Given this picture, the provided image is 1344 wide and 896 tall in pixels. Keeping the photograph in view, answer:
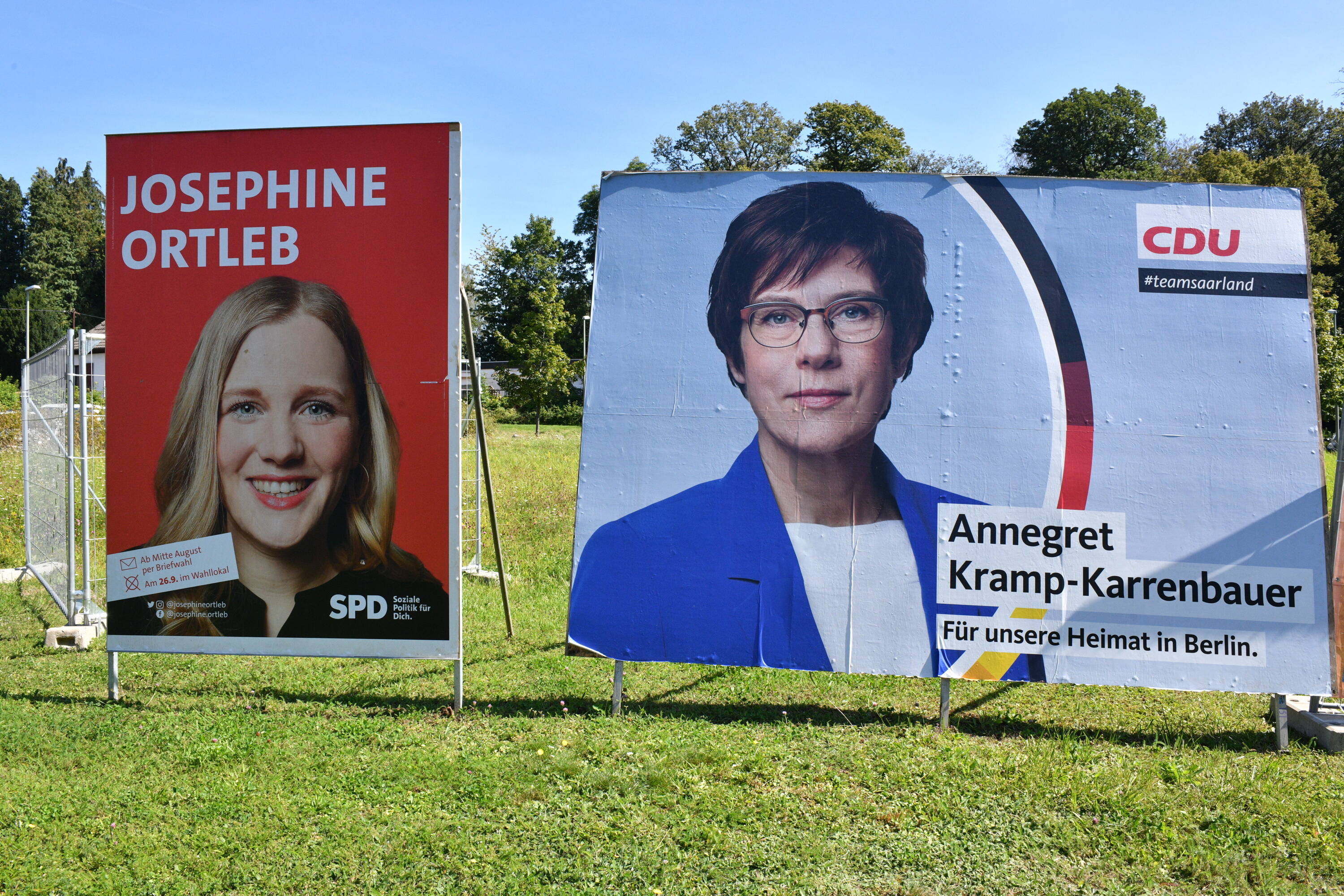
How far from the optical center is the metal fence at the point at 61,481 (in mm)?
7996

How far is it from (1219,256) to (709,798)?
4.41m

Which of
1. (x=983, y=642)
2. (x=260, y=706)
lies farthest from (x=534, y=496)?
(x=983, y=642)

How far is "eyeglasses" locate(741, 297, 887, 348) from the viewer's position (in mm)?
5500

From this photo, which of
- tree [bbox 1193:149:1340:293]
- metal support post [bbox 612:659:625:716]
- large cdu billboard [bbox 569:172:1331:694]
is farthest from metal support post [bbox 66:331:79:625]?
tree [bbox 1193:149:1340:293]

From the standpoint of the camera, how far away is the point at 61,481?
8.89 m

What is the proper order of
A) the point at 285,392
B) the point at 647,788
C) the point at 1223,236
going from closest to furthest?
the point at 647,788 → the point at 1223,236 → the point at 285,392

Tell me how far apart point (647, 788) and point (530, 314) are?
29.2 meters

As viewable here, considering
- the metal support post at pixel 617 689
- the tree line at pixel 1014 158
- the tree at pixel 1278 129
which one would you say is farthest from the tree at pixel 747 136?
the metal support post at pixel 617 689

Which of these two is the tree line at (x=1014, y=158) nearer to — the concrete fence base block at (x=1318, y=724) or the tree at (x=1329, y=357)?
the tree at (x=1329, y=357)

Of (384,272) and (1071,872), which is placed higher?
(384,272)

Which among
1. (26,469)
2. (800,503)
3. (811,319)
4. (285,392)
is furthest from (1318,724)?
(26,469)

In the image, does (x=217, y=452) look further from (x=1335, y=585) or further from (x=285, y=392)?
(x=1335, y=585)

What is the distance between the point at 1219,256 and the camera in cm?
536

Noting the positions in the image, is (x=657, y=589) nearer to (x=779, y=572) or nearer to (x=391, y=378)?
(x=779, y=572)
